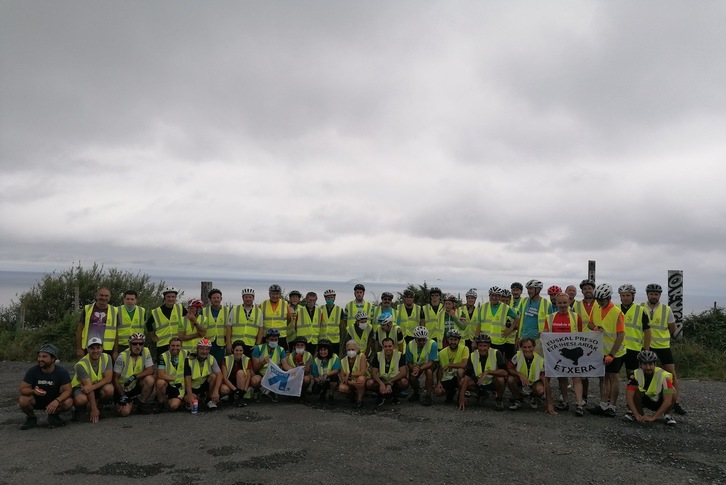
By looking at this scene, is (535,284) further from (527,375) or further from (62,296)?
(62,296)

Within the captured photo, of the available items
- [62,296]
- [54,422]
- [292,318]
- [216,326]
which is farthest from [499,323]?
[62,296]

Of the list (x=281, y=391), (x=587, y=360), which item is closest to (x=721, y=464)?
(x=587, y=360)

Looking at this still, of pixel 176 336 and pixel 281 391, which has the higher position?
pixel 176 336

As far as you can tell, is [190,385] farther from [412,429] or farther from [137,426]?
[412,429]

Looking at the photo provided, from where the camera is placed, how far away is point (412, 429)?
299 inches

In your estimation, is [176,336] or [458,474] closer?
[458,474]

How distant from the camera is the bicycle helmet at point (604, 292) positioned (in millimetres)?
8727

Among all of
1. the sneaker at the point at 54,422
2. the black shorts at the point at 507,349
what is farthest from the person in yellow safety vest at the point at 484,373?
the sneaker at the point at 54,422

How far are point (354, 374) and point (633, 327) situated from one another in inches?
189

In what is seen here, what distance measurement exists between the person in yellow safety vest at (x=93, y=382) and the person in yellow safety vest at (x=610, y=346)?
7.90 meters

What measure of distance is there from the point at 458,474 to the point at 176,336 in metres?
6.00

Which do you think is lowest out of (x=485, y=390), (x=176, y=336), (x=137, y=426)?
(x=137, y=426)

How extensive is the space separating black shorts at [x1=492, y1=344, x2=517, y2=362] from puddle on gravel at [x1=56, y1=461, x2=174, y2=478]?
20.8 feet

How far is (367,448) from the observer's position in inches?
263
